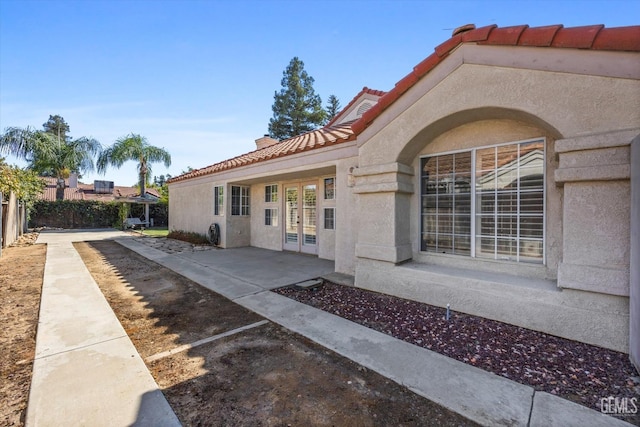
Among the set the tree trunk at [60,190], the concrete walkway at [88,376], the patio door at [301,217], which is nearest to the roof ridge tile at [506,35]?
the concrete walkway at [88,376]

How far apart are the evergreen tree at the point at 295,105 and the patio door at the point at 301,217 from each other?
2431 centimetres

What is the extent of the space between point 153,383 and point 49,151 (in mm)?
30437

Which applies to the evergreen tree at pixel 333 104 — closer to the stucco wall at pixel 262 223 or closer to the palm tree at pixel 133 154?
the palm tree at pixel 133 154

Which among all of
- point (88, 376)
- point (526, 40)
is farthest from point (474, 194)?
point (88, 376)

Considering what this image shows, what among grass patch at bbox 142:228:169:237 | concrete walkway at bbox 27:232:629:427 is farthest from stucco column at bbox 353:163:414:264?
grass patch at bbox 142:228:169:237

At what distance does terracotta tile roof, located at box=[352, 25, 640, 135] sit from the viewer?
10.6ft

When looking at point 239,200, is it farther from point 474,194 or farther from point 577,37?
point 577,37

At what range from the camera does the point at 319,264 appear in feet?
26.7

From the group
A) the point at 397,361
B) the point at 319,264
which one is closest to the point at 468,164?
the point at 397,361

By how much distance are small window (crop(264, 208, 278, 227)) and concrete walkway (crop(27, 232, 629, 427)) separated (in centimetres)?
575

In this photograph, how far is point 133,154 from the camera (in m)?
24.6

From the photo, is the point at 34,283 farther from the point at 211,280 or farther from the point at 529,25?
the point at 529,25

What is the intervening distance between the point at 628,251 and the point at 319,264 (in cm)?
622

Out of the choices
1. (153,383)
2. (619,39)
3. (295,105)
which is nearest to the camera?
(153,383)
